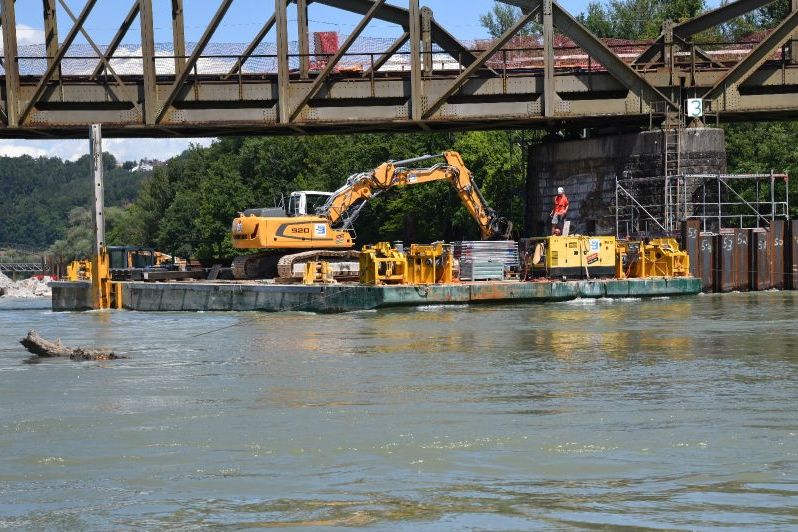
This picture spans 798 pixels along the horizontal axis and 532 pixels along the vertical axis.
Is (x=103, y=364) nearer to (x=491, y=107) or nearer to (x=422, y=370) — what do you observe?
(x=422, y=370)

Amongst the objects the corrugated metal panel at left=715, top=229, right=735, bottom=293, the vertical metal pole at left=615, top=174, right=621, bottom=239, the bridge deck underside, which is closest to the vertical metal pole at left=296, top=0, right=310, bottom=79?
the bridge deck underside

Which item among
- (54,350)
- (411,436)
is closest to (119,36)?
(54,350)

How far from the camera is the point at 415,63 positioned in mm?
46250

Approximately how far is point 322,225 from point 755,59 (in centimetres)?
1593

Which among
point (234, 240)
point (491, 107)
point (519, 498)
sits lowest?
point (519, 498)

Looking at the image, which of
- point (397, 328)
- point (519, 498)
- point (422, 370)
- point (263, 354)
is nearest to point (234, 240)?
point (397, 328)

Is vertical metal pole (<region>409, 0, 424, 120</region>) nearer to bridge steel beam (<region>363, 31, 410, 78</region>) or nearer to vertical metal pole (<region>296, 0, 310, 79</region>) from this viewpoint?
bridge steel beam (<region>363, 31, 410, 78</region>)

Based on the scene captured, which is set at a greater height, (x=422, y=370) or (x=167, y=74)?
(x=167, y=74)

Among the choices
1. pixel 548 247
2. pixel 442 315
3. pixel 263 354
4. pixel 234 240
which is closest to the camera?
pixel 263 354

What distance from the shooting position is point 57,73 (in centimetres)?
4731

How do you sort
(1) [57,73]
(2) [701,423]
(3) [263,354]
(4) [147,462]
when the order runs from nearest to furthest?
(4) [147,462], (2) [701,423], (3) [263,354], (1) [57,73]

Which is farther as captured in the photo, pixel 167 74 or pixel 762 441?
pixel 167 74

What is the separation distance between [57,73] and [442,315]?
20.7 m

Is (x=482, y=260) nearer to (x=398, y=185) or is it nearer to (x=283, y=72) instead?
(x=398, y=185)
